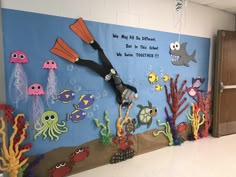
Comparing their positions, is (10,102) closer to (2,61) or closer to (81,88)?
(2,61)

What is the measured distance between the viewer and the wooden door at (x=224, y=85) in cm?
296

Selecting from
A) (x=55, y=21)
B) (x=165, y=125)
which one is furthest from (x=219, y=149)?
(x=55, y=21)

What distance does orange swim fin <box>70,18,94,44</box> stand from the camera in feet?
6.17

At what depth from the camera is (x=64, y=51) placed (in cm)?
184

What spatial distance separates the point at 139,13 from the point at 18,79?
4.73 ft

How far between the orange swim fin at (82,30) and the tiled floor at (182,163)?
4.27 feet

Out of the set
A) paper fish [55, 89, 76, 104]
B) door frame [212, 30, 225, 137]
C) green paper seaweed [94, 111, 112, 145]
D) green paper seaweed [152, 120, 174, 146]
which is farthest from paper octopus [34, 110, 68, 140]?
door frame [212, 30, 225, 137]

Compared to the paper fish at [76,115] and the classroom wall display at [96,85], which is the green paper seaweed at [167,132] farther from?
the paper fish at [76,115]

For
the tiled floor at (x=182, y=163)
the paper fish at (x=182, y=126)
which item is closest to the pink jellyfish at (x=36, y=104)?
the tiled floor at (x=182, y=163)

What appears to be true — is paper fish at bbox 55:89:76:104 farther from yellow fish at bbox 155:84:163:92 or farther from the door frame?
the door frame

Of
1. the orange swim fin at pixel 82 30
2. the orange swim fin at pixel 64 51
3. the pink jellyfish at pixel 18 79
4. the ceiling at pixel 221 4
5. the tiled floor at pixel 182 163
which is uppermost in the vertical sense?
the ceiling at pixel 221 4

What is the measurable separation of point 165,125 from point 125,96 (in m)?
0.76

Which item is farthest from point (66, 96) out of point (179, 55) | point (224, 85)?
point (224, 85)

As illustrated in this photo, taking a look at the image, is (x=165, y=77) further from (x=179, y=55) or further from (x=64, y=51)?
(x=64, y=51)
